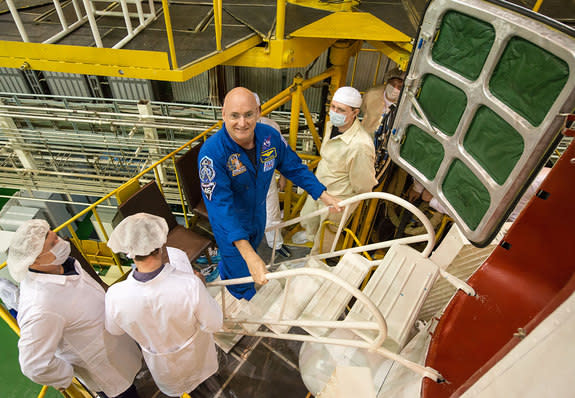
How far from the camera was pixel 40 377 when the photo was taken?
183 centimetres

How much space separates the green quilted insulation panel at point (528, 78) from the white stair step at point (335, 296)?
1567mm

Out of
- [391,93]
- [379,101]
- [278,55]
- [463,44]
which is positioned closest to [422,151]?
[463,44]

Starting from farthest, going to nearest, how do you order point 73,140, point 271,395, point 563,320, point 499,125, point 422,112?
1. point 73,140
2. point 271,395
3. point 422,112
4. point 499,125
5. point 563,320

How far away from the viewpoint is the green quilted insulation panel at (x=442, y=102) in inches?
64.9

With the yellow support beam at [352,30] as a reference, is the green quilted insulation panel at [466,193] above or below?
below

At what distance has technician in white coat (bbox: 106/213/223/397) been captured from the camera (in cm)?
169

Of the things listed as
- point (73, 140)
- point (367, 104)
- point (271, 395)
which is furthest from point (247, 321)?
point (73, 140)

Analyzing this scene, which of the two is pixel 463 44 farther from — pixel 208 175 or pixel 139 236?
pixel 139 236

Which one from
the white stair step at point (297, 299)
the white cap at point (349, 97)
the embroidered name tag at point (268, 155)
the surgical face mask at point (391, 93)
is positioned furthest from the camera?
the surgical face mask at point (391, 93)

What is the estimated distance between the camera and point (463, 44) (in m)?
1.53

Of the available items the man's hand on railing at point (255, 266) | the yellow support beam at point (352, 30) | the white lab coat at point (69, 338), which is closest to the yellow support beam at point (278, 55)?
the yellow support beam at point (352, 30)

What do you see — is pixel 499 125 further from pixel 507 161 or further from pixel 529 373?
pixel 529 373

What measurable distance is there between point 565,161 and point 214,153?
205 cm

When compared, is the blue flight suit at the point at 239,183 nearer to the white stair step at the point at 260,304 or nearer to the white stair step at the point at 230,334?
the white stair step at the point at 230,334
